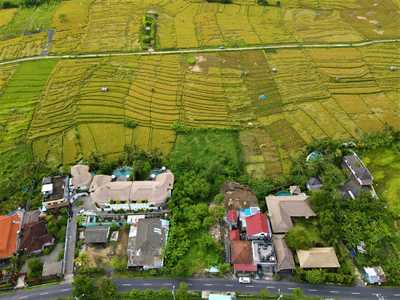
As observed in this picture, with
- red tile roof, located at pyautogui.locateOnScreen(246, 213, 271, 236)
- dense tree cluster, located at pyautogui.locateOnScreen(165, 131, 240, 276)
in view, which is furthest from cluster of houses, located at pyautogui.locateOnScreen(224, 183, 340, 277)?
dense tree cluster, located at pyautogui.locateOnScreen(165, 131, 240, 276)

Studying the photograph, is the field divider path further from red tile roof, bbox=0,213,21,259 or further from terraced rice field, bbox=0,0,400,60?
red tile roof, bbox=0,213,21,259

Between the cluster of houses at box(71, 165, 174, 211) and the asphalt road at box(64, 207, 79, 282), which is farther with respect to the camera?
the cluster of houses at box(71, 165, 174, 211)

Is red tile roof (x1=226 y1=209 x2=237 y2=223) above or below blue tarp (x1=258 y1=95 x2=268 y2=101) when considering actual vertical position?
below

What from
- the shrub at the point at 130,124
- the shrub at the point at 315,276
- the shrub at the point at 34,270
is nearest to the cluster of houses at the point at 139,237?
the shrub at the point at 34,270

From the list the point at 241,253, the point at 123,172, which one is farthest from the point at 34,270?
the point at 241,253

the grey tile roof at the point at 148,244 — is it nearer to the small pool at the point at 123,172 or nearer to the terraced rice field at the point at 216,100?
the small pool at the point at 123,172

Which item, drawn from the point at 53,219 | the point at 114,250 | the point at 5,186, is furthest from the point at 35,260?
the point at 5,186

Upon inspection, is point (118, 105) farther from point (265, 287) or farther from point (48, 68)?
point (265, 287)
